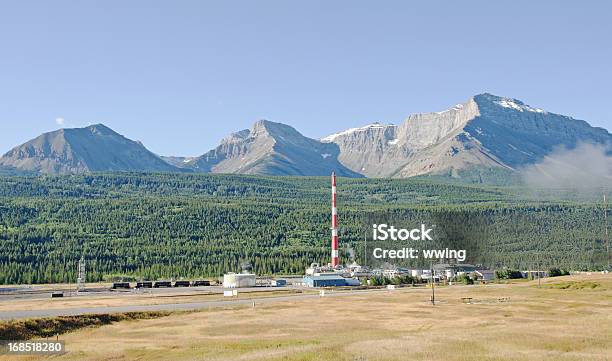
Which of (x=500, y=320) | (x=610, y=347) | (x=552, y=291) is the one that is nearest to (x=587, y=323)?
(x=500, y=320)

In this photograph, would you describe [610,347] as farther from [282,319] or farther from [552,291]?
[552,291]

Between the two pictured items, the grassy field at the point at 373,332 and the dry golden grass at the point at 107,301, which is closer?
the grassy field at the point at 373,332

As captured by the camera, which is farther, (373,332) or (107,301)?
(107,301)

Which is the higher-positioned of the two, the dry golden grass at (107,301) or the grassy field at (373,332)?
the dry golden grass at (107,301)

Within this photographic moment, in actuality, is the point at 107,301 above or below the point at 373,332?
above

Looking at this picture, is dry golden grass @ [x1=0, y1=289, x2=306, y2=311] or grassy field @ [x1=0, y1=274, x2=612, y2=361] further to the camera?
dry golden grass @ [x1=0, y1=289, x2=306, y2=311]

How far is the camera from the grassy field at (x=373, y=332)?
226 feet

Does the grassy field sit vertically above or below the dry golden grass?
below

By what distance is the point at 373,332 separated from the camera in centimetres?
8912

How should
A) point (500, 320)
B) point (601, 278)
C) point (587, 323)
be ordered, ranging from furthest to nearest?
point (601, 278), point (500, 320), point (587, 323)

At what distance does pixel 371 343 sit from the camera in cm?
7488

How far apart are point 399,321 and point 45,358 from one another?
5351 cm

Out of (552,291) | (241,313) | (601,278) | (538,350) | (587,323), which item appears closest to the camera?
(538,350)

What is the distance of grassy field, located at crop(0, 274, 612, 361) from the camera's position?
226 feet
